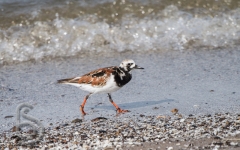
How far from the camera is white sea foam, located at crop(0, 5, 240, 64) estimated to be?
27.0ft

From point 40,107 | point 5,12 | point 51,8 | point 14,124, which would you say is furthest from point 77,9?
point 14,124

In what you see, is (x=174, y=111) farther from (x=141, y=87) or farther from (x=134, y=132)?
(x=141, y=87)

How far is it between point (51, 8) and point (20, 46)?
1.28 meters

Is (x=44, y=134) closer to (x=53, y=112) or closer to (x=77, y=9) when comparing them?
(x=53, y=112)

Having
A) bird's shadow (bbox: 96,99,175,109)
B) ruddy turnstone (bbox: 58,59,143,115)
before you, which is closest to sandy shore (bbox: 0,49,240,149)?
bird's shadow (bbox: 96,99,175,109)

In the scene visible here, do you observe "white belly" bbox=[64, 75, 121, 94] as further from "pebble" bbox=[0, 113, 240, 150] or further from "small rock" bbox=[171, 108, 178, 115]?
"small rock" bbox=[171, 108, 178, 115]

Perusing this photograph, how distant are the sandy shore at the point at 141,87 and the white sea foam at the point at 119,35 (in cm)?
35

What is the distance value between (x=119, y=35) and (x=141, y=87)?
233 cm

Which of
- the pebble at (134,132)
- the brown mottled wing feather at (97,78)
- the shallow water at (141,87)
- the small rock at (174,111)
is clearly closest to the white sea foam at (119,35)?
the shallow water at (141,87)

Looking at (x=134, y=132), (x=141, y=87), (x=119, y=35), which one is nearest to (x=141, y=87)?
(x=141, y=87)

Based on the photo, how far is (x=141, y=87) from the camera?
21.2ft

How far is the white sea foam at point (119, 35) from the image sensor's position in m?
8.23

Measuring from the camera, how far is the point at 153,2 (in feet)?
31.3

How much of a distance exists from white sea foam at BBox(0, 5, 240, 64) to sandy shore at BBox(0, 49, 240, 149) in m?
0.35
